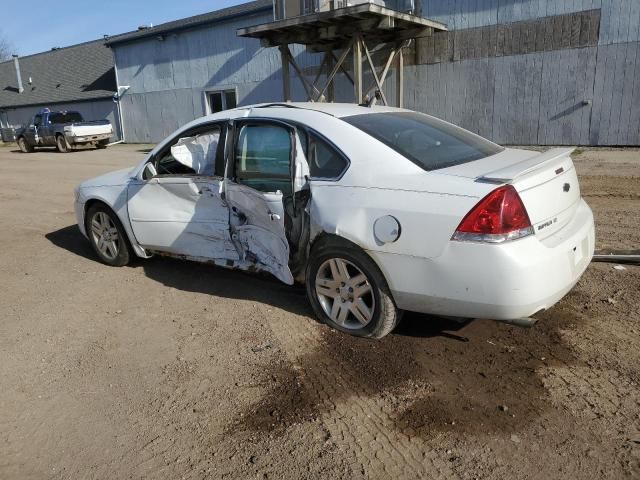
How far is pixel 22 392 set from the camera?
3369mm

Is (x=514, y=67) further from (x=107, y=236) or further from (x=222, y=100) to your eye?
(x=107, y=236)

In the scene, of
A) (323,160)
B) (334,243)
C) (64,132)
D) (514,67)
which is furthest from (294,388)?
(64,132)

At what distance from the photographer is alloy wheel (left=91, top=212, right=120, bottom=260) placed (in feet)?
18.3

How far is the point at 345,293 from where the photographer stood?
3.78 meters

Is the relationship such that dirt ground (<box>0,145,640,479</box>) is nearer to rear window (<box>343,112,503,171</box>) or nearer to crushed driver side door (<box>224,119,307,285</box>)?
crushed driver side door (<box>224,119,307,285</box>)

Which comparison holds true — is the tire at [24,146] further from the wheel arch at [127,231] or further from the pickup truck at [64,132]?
the wheel arch at [127,231]

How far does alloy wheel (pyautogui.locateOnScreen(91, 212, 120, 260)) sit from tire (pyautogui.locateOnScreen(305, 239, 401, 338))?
102 inches

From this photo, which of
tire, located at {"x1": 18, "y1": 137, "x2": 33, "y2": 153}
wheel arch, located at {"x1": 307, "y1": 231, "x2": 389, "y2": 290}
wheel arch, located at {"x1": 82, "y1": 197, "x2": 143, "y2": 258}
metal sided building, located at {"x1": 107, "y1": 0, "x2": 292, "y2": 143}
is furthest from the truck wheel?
wheel arch, located at {"x1": 307, "y1": 231, "x2": 389, "y2": 290}

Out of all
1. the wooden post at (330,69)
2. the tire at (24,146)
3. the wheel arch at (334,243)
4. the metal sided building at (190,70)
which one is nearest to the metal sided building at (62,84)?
the metal sided building at (190,70)

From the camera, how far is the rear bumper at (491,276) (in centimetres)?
302

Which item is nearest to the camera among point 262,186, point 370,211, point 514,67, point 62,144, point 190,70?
point 370,211

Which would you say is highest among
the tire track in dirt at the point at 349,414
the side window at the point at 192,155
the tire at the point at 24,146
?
the side window at the point at 192,155

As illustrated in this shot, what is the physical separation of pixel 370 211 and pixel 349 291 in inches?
24.4

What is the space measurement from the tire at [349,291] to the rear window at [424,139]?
0.76m
